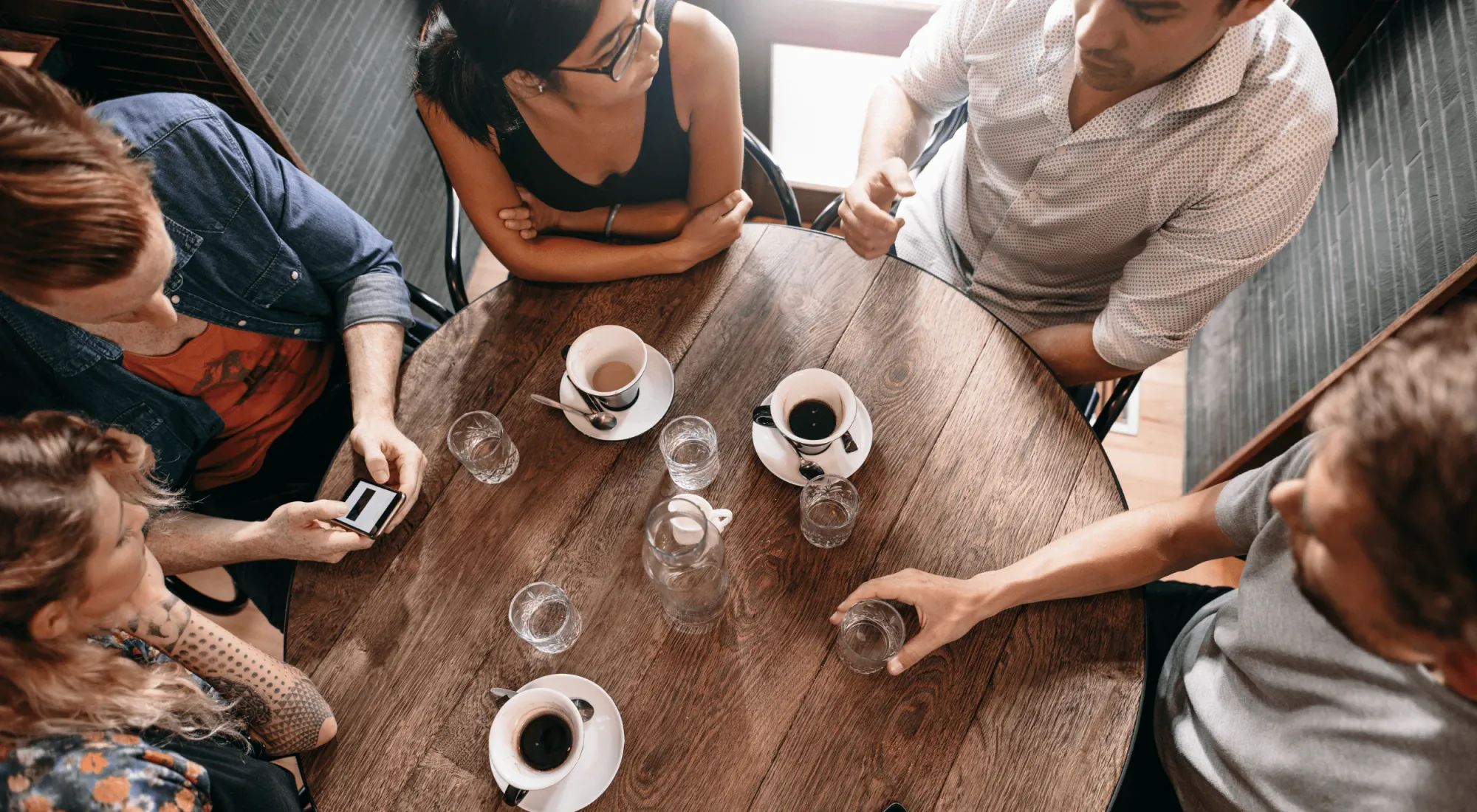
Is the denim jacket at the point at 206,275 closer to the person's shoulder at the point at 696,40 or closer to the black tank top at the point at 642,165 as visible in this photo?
the black tank top at the point at 642,165

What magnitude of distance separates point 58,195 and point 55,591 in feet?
1.90

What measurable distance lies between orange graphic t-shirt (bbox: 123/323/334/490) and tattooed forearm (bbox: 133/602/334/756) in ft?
1.99

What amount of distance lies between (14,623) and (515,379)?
32.2 inches

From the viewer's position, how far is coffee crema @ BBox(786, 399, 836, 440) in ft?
Answer: 4.64

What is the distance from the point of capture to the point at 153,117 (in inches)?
58.2

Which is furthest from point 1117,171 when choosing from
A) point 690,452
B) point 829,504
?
point 690,452

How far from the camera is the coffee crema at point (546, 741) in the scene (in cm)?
121

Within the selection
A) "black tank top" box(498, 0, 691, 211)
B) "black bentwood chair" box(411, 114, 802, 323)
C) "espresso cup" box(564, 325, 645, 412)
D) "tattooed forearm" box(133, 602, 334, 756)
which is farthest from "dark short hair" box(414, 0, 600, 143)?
"tattooed forearm" box(133, 602, 334, 756)

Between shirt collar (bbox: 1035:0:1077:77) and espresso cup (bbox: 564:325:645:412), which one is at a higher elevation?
shirt collar (bbox: 1035:0:1077:77)

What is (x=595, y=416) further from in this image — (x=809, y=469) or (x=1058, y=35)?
(x=1058, y=35)

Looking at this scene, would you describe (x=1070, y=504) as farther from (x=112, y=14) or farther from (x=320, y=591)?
(x=112, y=14)

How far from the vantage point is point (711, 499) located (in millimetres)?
1430

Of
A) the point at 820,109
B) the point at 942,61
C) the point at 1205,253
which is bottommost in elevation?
the point at 820,109

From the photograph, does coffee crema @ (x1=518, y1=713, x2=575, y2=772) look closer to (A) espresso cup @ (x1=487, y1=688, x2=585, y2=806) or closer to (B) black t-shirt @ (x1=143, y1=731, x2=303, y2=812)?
(A) espresso cup @ (x1=487, y1=688, x2=585, y2=806)
